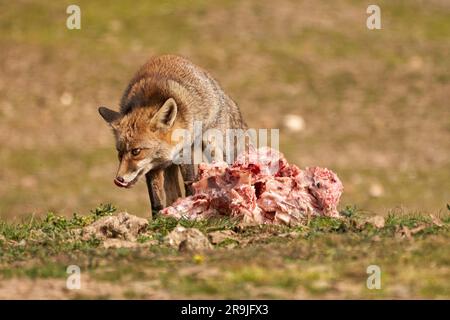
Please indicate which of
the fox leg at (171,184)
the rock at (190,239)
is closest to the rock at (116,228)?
the rock at (190,239)

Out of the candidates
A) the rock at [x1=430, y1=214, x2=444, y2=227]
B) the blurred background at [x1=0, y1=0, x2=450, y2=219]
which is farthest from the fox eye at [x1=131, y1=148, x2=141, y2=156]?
the blurred background at [x1=0, y1=0, x2=450, y2=219]

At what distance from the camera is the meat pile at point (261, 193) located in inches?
452

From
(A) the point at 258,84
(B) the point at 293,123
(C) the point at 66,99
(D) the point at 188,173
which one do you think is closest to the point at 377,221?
(D) the point at 188,173

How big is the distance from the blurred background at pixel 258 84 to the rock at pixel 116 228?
410 inches

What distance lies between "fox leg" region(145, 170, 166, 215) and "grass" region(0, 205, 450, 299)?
189 centimetres

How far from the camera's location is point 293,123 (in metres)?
27.9

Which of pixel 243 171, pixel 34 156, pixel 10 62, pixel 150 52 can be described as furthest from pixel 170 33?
pixel 243 171

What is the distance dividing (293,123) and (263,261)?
19200 mm

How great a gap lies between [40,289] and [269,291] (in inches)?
69.6

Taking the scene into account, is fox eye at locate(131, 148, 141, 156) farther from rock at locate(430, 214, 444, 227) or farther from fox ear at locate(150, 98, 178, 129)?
rock at locate(430, 214, 444, 227)

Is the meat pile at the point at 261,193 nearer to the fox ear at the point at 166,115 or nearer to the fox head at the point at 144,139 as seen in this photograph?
the fox head at the point at 144,139

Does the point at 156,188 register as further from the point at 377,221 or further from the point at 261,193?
the point at 377,221

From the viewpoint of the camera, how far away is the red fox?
1259 cm

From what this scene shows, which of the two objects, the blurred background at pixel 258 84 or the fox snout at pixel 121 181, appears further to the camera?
the blurred background at pixel 258 84
